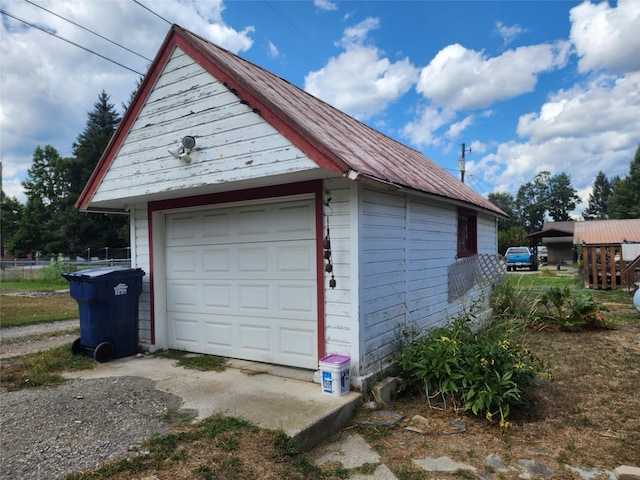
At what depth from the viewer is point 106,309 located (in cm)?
589

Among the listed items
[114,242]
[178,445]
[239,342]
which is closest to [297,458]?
[178,445]

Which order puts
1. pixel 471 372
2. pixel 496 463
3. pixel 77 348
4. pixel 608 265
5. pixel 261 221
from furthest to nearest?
pixel 608 265 → pixel 77 348 → pixel 261 221 → pixel 471 372 → pixel 496 463

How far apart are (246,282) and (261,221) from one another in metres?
0.87

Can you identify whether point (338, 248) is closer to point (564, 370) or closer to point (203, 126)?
point (203, 126)

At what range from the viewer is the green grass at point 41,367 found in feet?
16.3

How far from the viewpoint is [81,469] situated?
294 cm

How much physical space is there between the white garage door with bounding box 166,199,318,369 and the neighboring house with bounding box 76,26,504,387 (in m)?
0.02

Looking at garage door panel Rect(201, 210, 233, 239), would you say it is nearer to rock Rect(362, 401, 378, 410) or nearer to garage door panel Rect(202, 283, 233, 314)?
garage door panel Rect(202, 283, 233, 314)

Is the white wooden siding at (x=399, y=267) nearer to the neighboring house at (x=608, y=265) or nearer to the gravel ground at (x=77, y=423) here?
the gravel ground at (x=77, y=423)

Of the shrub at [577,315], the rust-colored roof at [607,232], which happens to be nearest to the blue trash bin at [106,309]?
the shrub at [577,315]

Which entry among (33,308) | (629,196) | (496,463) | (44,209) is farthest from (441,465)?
(629,196)

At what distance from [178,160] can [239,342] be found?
2583 millimetres

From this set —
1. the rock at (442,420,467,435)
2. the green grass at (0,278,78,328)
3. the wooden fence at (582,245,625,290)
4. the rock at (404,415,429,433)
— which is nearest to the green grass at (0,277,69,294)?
the green grass at (0,278,78,328)

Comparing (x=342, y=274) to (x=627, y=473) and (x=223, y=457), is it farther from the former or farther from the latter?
(x=627, y=473)
